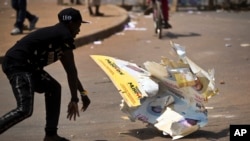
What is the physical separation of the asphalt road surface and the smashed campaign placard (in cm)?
18

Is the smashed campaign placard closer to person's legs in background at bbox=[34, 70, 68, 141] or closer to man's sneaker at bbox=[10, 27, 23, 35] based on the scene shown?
person's legs in background at bbox=[34, 70, 68, 141]

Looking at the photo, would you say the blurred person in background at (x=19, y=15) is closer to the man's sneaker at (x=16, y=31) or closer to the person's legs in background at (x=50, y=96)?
the man's sneaker at (x=16, y=31)

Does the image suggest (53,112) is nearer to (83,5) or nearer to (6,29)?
(6,29)

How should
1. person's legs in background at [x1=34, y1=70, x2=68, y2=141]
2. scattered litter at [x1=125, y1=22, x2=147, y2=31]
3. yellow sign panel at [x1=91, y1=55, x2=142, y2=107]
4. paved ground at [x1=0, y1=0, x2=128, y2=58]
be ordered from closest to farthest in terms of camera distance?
1. person's legs in background at [x1=34, y1=70, x2=68, y2=141]
2. yellow sign panel at [x1=91, y1=55, x2=142, y2=107]
3. paved ground at [x1=0, y1=0, x2=128, y2=58]
4. scattered litter at [x1=125, y1=22, x2=147, y2=31]

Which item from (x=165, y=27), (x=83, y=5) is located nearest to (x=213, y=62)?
(x=165, y=27)

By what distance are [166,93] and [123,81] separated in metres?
0.43

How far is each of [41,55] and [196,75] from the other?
152 centimetres

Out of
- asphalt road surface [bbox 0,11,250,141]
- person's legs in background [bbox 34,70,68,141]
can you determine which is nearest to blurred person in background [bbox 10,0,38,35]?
asphalt road surface [bbox 0,11,250,141]

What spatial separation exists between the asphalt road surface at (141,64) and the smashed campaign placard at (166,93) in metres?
0.18

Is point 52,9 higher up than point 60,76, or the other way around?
point 60,76

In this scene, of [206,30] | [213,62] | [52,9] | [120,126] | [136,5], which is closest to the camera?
[120,126]

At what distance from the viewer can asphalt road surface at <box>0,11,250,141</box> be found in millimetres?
5980

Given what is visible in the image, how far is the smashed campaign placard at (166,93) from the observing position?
18.1 feet

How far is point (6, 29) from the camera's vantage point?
523 inches
